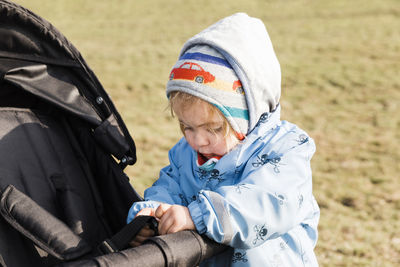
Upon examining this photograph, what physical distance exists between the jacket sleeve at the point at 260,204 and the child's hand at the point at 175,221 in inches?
0.9

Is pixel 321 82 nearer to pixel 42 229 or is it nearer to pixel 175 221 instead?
pixel 175 221

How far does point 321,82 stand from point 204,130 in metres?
5.61

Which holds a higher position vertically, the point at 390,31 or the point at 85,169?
the point at 85,169

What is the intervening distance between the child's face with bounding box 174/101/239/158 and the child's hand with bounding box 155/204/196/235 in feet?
0.98

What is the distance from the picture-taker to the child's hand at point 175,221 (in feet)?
5.14

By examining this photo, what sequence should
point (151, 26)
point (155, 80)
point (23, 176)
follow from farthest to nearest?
point (151, 26) → point (155, 80) → point (23, 176)

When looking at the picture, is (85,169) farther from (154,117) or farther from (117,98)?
(117,98)

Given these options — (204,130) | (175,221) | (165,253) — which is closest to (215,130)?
(204,130)

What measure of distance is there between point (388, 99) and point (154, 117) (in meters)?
2.90

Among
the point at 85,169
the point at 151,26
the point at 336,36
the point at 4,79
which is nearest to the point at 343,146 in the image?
the point at 85,169

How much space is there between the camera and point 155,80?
7273mm

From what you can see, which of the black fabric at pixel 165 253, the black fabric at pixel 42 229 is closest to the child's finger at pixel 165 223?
the black fabric at pixel 165 253

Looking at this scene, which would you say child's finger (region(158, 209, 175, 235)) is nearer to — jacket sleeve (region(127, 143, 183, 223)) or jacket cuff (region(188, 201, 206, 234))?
jacket cuff (region(188, 201, 206, 234))

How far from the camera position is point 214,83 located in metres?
1.76
